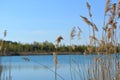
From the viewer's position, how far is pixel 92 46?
3736 mm

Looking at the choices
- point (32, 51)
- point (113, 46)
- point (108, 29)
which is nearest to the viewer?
point (108, 29)

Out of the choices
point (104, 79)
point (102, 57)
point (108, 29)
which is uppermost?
point (108, 29)

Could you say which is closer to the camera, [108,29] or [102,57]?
[108,29]

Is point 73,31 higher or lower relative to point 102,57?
higher

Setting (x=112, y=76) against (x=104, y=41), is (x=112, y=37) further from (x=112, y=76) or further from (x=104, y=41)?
(x=112, y=76)

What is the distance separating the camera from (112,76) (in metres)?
3.55

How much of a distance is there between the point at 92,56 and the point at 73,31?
38cm

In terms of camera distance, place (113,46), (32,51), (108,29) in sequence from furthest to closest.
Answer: (32,51), (113,46), (108,29)

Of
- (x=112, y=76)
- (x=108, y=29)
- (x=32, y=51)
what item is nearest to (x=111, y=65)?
(x=112, y=76)

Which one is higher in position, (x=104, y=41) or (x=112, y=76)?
(x=104, y=41)

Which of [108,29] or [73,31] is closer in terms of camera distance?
[108,29]

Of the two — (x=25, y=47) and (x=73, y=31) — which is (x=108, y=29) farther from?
(x=25, y=47)

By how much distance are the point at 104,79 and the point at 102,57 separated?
27 cm

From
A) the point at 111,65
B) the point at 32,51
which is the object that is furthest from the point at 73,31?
the point at 32,51
